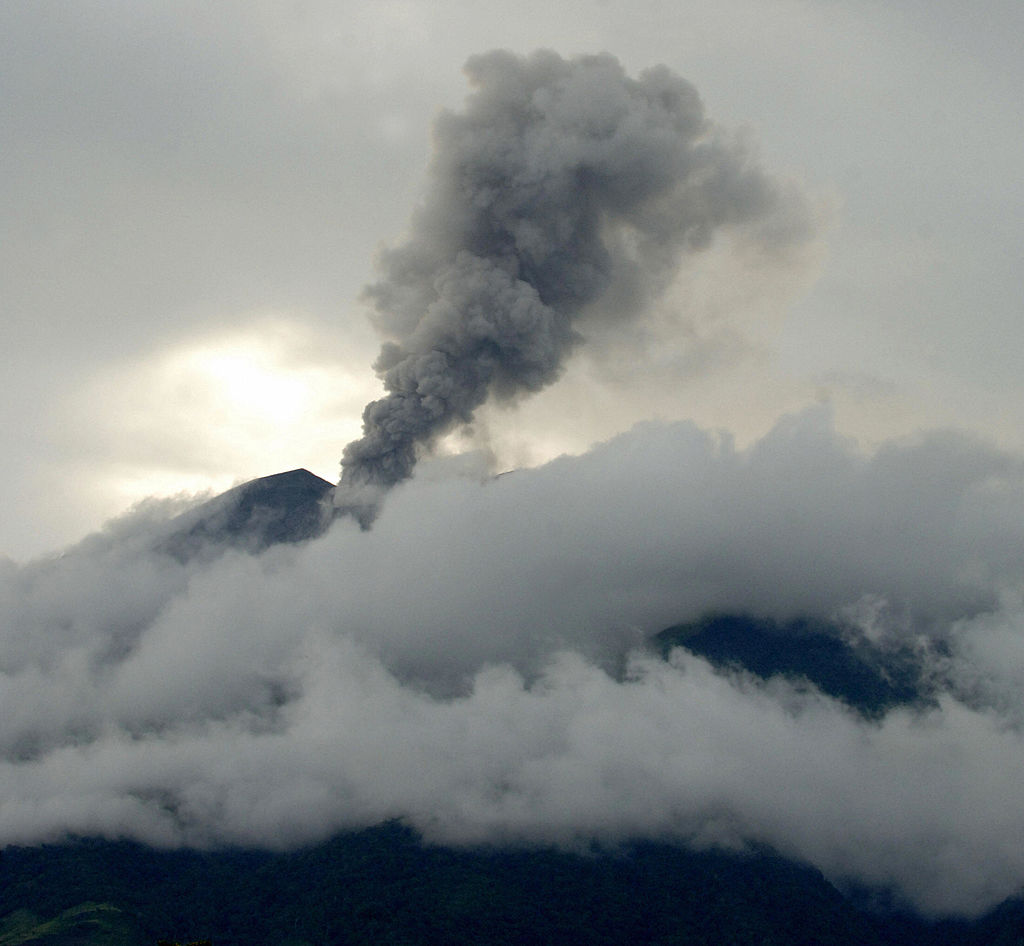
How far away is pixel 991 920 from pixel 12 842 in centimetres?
Result: 18431

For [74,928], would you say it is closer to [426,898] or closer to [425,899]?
[425,899]

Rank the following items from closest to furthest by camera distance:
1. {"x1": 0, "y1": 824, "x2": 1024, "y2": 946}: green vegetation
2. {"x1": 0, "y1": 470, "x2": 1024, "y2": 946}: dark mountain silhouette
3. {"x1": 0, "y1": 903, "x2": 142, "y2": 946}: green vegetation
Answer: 1. {"x1": 0, "y1": 903, "x2": 142, "y2": 946}: green vegetation
2. {"x1": 0, "y1": 824, "x2": 1024, "y2": 946}: green vegetation
3. {"x1": 0, "y1": 470, "x2": 1024, "y2": 946}: dark mountain silhouette

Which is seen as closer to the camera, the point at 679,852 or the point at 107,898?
the point at 107,898

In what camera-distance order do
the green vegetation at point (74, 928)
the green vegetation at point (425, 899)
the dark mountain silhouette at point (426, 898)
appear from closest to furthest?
the green vegetation at point (74, 928)
the green vegetation at point (425, 899)
the dark mountain silhouette at point (426, 898)

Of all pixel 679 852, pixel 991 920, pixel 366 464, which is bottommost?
pixel 991 920

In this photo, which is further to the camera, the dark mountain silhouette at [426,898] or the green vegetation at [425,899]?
the dark mountain silhouette at [426,898]

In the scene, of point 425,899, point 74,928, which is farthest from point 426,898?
point 74,928

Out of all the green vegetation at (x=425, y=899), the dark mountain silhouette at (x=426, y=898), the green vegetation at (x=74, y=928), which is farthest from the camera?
the dark mountain silhouette at (x=426, y=898)

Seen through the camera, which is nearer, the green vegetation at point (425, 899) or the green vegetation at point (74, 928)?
the green vegetation at point (74, 928)

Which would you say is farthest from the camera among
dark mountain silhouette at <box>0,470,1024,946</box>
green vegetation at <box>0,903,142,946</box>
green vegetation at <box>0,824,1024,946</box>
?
dark mountain silhouette at <box>0,470,1024,946</box>

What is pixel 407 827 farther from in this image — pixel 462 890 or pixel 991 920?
pixel 991 920

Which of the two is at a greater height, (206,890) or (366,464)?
(366,464)

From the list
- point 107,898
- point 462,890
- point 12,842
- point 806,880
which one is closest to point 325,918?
point 462,890

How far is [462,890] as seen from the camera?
546 feet
